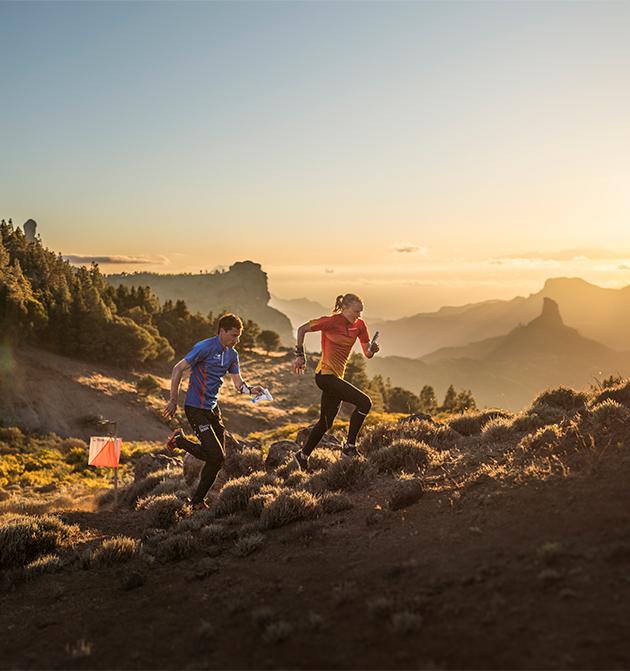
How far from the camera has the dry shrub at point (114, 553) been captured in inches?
279

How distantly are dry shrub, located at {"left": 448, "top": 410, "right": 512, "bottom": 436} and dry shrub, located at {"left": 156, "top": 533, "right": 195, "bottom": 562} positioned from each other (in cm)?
695

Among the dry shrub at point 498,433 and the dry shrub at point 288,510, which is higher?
the dry shrub at point 498,433

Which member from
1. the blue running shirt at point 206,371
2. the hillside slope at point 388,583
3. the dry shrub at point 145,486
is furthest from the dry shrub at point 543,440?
the dry shrub at point 145,486

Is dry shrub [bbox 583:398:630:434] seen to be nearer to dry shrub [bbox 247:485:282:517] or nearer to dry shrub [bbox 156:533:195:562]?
dry shrub [bbox 247:485:282:517]

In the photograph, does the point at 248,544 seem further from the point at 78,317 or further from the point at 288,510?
the point at 78,317

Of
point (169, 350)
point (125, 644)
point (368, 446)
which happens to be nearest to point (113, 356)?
point (169, 350)

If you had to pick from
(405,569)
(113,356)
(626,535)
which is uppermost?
(626,535)

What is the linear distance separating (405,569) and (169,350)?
2546 inches

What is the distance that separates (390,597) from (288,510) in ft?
10.4

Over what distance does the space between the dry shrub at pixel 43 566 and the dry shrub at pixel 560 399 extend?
965 cm

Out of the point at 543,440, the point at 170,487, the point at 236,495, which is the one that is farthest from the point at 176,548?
the point at 543,440

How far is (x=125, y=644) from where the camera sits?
466cm

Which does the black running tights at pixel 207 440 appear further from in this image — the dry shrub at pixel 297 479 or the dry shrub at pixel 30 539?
the dry shrub at pixel 30 539

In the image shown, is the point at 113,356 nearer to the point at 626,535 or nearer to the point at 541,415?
the point at 541,415
